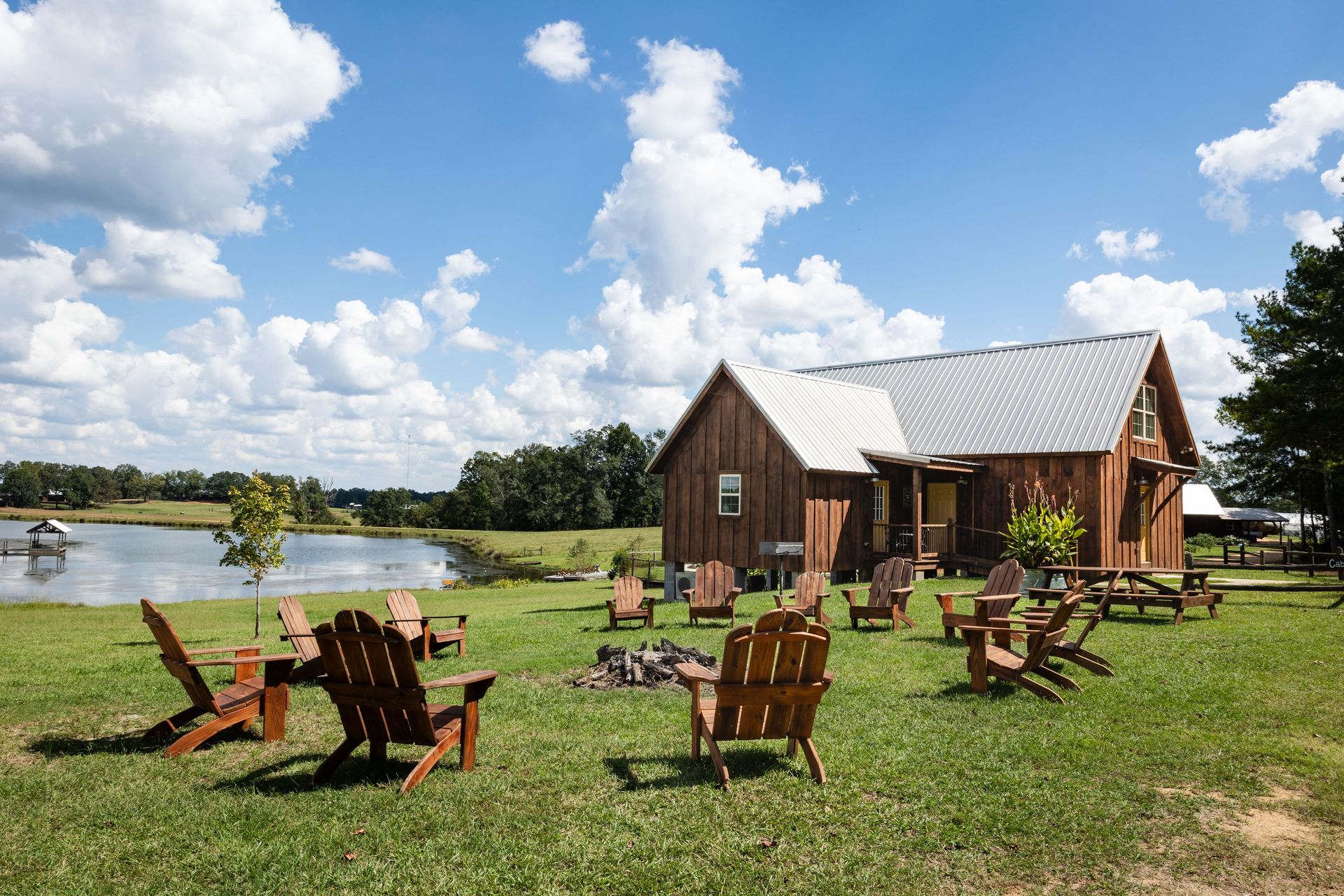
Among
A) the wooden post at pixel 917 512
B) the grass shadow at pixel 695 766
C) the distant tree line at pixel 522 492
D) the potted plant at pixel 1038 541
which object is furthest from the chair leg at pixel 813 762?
the distant tree line at pixel 522 492

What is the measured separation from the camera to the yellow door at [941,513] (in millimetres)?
23047

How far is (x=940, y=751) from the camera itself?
247 inches

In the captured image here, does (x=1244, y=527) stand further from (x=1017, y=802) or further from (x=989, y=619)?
(x=1017, y=802)

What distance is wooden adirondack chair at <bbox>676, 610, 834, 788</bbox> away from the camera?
18.6 feet

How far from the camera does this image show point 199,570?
139ft

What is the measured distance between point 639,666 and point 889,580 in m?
5.45

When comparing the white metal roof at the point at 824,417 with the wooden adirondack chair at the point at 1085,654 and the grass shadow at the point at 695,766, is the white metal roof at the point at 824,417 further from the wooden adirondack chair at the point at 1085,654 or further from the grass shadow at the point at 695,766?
the grass shadow at the point at 695,766

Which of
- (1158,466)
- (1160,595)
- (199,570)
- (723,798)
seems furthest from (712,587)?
(199,570)

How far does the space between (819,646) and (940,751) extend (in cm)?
144

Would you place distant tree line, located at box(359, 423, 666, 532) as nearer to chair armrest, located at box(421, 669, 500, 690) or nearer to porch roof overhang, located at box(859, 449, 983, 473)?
porch roof overhang, located at box(859, 449, 983, 473)

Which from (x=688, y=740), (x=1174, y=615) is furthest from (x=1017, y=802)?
(x=1174, y=615)

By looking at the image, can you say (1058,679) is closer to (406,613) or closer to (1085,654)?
(1085,654)

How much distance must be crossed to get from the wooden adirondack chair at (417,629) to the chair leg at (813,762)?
6041mm

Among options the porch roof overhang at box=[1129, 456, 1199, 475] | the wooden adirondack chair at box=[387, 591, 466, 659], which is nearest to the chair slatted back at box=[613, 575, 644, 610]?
the wooden adirondack chair at box=[387, 591, 466, 659]
